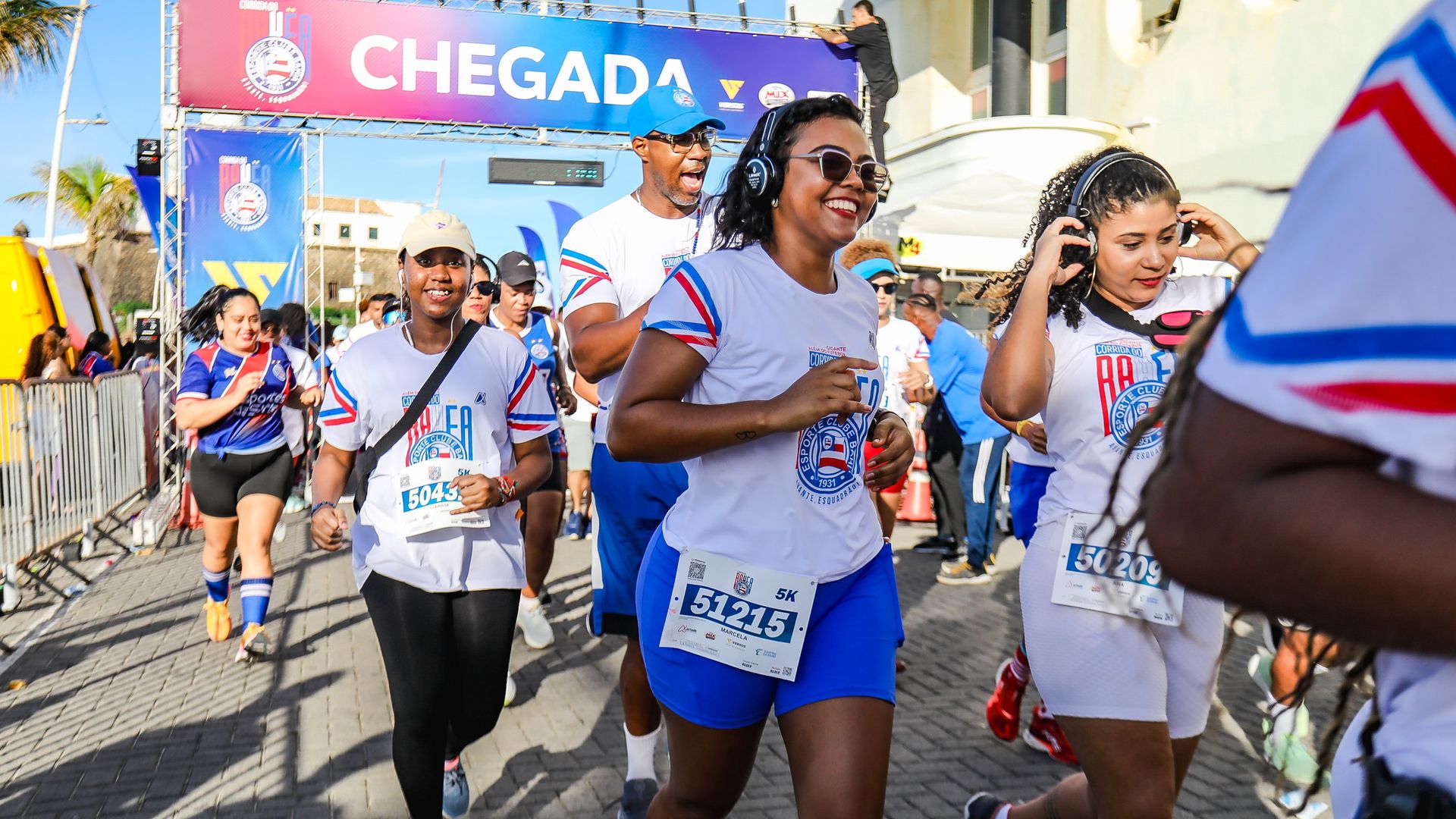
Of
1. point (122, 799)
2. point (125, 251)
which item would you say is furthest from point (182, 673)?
point (125, 251)

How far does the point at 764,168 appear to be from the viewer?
2.86m

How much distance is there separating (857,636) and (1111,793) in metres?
0.72

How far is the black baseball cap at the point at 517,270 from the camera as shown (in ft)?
26.7

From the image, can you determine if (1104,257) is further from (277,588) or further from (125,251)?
(125,251)

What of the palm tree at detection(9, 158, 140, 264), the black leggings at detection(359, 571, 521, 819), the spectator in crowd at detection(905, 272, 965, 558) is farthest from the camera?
the palm tree at detection(9, 158, 140, 264)

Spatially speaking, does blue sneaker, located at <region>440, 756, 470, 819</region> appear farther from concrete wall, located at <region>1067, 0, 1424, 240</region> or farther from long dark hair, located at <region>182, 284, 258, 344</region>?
concrete wall, located at <region>1067, 0, 1424, 240</region>

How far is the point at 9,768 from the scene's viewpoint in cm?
499

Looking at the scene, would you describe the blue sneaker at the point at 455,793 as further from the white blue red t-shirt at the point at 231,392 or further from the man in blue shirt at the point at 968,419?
the man in blue shirt at the point at 968,419

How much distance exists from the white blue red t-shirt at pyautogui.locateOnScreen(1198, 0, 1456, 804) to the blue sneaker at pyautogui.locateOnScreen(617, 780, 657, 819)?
11.3 feet

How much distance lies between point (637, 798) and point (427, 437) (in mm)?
1414

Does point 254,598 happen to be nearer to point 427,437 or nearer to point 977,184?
point 427,437

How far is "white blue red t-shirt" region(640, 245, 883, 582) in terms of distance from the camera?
8.63ft

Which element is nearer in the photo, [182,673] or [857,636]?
[857,636]

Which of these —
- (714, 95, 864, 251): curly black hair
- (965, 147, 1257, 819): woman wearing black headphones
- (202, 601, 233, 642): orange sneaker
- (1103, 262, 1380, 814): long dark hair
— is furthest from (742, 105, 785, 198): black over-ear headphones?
(202, 601, 233, 642): orange sneaker
